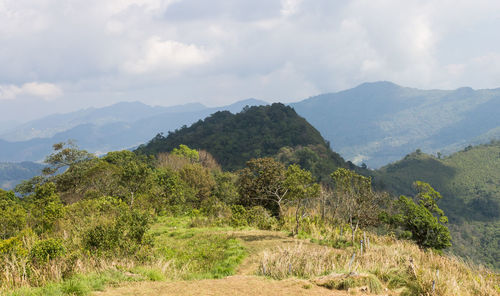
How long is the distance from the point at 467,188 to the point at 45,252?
104183mm

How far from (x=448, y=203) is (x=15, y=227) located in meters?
92.2

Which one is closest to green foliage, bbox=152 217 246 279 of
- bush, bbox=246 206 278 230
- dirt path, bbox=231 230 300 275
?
dirt path, bbox=231 230 300 275

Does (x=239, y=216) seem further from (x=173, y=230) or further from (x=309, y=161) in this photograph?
(x=309, y=161)

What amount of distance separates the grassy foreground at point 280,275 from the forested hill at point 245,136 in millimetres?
65916

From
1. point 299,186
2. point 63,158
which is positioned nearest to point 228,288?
point 299,186

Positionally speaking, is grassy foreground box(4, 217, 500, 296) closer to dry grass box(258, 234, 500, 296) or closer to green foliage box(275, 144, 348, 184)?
dry grass box(258, 234, 500, 296)

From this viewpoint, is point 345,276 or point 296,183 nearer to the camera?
point 345,276

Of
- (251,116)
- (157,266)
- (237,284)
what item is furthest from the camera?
(251,116)

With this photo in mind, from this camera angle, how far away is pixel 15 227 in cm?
1484

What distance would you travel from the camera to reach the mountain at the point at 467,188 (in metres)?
63.7

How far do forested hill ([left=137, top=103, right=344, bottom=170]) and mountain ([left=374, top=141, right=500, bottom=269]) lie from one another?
26340 mm

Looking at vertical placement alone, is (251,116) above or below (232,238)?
above

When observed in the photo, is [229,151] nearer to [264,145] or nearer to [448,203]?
[264,145]

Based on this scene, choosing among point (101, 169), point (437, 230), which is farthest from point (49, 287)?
point (101, 169)
